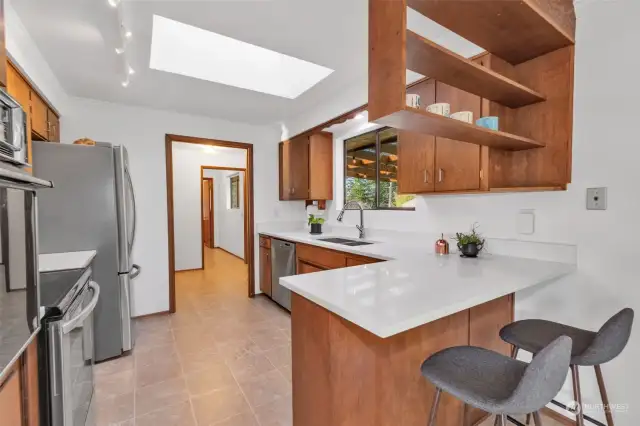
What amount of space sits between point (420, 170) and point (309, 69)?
59.9 inches

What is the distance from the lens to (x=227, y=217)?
7.91 metres

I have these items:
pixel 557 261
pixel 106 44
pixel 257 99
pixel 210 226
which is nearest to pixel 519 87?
pixel 557 261

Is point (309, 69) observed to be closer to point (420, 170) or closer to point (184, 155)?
point (420, 170)

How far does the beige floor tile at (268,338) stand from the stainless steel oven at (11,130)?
214 centimetres

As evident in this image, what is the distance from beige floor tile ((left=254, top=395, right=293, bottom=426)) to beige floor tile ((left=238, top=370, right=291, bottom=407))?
0.14ft

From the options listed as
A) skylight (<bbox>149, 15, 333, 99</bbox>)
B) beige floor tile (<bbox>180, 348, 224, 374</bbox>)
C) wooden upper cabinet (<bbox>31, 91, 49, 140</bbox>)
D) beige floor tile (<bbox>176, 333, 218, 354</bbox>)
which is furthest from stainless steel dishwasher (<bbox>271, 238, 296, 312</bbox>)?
wooden upper cabinet (<bbox>31, 91, 49, 140</bbox>)

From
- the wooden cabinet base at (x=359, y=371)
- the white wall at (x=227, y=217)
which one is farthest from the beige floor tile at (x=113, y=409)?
the white wall at (x=227, y=217)

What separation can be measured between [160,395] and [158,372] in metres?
0.32

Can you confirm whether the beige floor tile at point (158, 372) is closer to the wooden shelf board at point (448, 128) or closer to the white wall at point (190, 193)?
the wooden shelf board at point (448, 128)

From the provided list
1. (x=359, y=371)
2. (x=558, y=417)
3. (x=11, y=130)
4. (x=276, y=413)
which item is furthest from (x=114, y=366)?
(x=558, y=417)

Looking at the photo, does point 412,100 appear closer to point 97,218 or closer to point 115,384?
point 97,218

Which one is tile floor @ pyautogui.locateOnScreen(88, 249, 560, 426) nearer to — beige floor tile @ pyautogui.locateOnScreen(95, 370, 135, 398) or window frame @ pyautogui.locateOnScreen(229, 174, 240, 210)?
beige floor tile @ pyautogui.locateOnScreen(95, 370, 135, 398)

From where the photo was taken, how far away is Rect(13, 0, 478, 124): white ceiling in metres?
1.70

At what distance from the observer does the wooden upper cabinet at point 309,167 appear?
373cm
